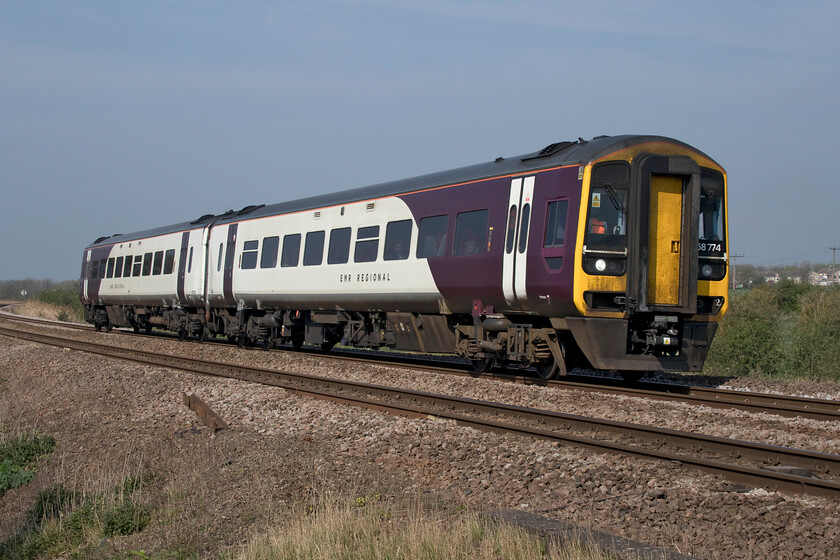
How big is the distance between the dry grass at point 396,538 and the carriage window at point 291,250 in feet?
36.9

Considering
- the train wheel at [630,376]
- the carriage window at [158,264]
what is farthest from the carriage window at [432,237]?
the carriage window at [158,264]

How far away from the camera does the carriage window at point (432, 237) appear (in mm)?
12922

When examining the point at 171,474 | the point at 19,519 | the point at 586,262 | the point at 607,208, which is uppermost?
the point at 607,208

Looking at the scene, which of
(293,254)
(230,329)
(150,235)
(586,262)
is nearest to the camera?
(586,262)

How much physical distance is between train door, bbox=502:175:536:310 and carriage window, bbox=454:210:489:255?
0.57 metres

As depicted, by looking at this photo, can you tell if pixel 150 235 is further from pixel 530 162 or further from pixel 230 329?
pixel 530 162

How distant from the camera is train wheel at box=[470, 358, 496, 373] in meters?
13.1

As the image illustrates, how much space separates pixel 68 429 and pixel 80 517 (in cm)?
361

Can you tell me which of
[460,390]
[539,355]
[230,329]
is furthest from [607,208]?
[230,329]

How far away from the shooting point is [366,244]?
14719mm

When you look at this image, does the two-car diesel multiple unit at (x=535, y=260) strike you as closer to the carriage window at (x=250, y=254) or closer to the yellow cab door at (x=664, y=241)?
the yellow cab door at (x=664, y=241)

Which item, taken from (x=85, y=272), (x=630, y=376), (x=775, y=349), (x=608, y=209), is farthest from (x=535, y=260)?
(x=85, y=272)

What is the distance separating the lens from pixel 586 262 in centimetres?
1049

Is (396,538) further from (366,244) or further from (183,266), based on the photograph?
(183,266)
